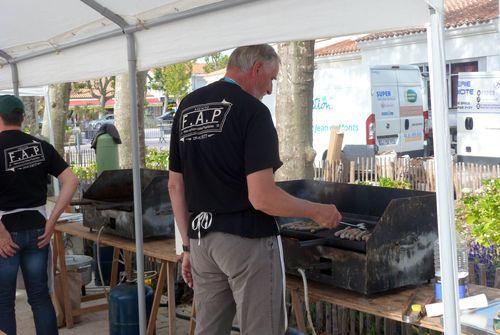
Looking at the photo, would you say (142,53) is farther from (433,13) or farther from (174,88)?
(174,88)

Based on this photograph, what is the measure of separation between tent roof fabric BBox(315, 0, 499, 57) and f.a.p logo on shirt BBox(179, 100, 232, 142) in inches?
520

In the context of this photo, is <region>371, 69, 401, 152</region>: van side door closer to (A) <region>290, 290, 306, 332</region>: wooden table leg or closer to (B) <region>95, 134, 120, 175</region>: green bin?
(B) <region>95, 134, 120, 175</region>: green bin

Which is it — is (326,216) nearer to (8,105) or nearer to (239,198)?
(239,198)

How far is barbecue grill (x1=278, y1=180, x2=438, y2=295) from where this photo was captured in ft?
9.18

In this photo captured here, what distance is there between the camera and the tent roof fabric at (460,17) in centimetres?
1722

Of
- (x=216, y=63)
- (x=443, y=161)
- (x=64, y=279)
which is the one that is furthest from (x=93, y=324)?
(x=216, y=63)

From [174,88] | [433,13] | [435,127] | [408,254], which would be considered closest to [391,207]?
[408,254]

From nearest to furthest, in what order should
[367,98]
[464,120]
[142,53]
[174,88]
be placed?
[142,53] → [464,120] → [367,98] → [174,88]


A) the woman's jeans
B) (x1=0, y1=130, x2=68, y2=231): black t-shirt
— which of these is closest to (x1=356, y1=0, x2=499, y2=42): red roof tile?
(x1=0, y1=130, x2=68, y2=231): black t-shirt

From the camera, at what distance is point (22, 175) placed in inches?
148

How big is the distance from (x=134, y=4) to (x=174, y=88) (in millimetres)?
35323

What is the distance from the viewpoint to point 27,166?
378 centimetres

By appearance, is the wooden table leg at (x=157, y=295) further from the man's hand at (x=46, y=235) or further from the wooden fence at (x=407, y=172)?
the wooden fence at (x=407, y=172)

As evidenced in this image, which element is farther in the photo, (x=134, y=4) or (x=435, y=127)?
(x=134, y=4)
